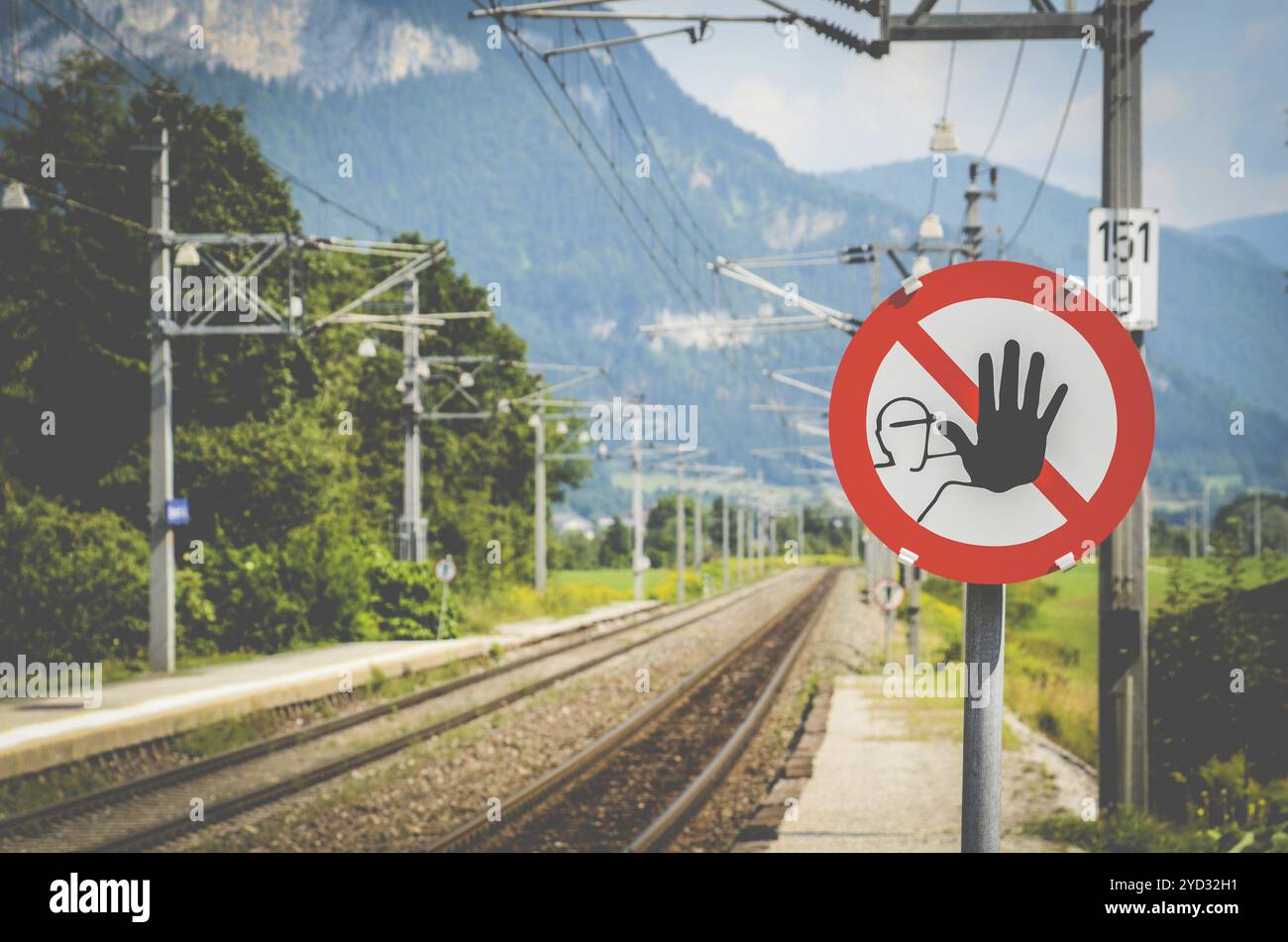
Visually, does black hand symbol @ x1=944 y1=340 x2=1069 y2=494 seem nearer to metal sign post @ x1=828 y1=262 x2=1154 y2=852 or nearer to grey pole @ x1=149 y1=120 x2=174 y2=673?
metal sign post @ x1=828 y1=262 x2=1154 y2=852

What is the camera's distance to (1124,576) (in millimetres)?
9625

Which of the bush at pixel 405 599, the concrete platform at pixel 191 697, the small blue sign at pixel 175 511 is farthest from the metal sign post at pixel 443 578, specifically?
the small blue sign at pixel 175 511

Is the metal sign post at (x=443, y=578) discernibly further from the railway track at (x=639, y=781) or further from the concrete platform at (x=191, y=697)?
the railway track at (x=639, y=781)

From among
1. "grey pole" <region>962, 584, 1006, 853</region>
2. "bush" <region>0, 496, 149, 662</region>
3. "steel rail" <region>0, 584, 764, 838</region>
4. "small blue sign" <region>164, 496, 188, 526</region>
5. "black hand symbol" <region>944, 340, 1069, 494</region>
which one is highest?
"black hand symbol" <region>944, 340, 1069, 494</region>

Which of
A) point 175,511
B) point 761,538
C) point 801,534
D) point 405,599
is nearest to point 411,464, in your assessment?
point 405,599

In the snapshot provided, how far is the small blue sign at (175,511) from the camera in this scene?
24.5 metres

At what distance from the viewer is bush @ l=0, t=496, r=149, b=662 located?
77.2ft

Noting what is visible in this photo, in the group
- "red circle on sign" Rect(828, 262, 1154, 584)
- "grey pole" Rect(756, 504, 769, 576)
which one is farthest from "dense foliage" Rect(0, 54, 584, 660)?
"grey pole" Rect(756, 504, 769, 576)

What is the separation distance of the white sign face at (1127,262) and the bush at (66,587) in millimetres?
20345

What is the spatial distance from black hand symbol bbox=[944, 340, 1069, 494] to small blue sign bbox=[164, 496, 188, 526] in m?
23.5

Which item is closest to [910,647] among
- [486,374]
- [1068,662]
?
[1068,662]
